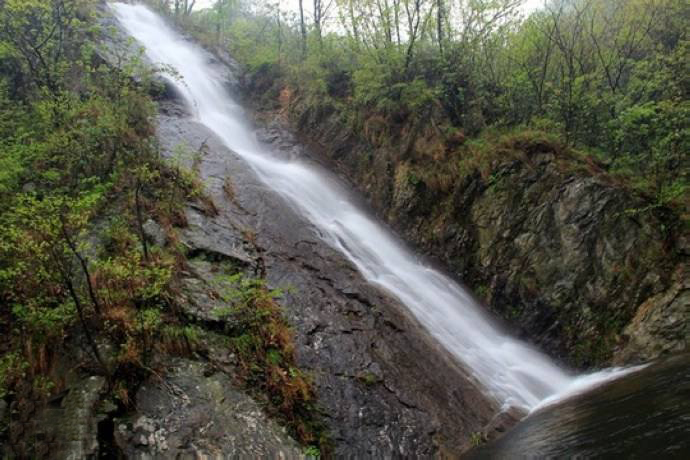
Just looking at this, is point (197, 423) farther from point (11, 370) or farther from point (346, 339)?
point (346, 339)

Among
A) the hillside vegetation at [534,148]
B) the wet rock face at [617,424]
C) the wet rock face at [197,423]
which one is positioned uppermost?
the hillside vegetation at [534,148]

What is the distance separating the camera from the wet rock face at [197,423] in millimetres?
4910

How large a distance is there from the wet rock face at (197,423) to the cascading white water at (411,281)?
499 cm

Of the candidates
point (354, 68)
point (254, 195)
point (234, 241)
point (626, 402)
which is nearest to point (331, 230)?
point (254, 195)

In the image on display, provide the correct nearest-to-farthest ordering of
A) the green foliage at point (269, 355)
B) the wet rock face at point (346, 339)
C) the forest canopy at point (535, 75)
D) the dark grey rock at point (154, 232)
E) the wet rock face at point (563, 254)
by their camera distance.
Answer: the green foliage at point (269, 355)
the wet rock face at point (346, 339)
the dark grey rock at point (154, 232)
the wet rock face at point (563, 254)
the forest canopy at point (535, 75)

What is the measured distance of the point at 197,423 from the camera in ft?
17.2

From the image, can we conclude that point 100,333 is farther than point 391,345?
No

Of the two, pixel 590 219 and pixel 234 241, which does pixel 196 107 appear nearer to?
pixel 234 241

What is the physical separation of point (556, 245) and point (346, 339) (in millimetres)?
6684

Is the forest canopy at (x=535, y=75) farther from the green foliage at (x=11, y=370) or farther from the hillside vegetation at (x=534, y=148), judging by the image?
the green foliage at (x=11, y=370)

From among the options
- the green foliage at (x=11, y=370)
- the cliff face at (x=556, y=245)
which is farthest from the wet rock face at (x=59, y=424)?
the cliff face at (x=556, y=245)

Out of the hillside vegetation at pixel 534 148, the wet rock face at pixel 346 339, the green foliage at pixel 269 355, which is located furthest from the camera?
the hillside vegetation at pixel 534 148

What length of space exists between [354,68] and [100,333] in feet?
50.6

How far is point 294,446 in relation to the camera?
5.61m
